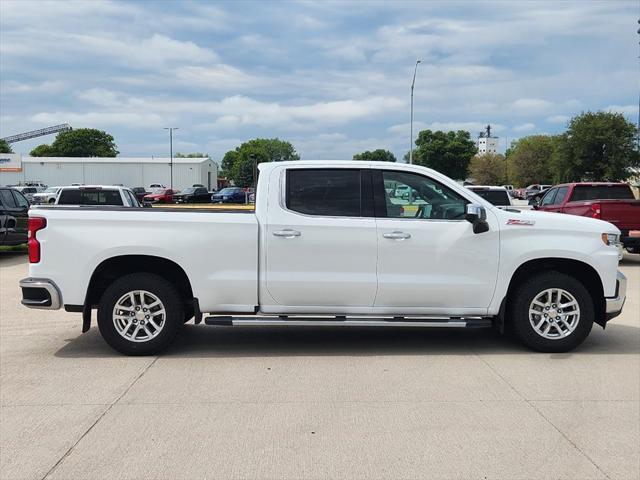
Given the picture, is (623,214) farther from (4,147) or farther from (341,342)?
(4,147)

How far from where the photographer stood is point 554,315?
20.4 feet

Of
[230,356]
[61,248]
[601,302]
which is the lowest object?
[230,356]

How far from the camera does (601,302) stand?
20.7 feet

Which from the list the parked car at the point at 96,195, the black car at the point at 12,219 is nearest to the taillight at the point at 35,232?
the black car at the point at 12,219

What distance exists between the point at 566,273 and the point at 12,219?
12.7 m

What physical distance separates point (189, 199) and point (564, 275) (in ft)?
158

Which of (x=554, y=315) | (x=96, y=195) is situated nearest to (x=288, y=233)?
(x=554, y=315)

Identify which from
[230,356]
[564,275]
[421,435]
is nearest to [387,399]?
[421,435]

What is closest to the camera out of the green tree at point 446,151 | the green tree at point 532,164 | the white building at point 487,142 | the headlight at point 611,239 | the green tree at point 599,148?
the headlight at point 611,239

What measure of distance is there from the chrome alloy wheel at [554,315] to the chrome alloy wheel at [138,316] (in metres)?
3.77

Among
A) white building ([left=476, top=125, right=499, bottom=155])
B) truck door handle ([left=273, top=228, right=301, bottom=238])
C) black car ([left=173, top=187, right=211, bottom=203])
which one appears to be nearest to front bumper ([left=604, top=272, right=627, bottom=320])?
truck door handle ([left=273, top=228, right=301, bottom=238])

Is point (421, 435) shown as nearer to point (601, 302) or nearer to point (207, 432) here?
point (207, 432)

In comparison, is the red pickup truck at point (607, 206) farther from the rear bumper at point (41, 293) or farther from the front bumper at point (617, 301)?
the rear bumper at point (41, 293)

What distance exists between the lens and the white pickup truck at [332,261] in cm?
593
